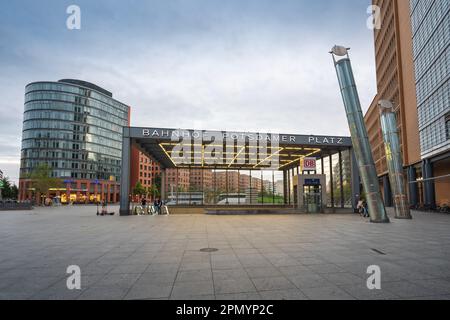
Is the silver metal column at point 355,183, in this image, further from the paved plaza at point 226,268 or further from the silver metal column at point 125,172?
the silver metal column at point 125,172

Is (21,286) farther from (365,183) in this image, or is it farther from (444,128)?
(444,128)

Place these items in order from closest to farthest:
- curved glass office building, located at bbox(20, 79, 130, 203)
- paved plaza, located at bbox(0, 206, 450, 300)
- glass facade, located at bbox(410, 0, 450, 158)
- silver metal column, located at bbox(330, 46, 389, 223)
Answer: paved plaza, located at bbox(0, 206, 450, 300) → silver metal column, located at bbox(330, 46, 389, 223) → glass facade, located at bbox(410, 0, 450, 158) → curved glass office building, located at bbox(20, 79, 130, 203)

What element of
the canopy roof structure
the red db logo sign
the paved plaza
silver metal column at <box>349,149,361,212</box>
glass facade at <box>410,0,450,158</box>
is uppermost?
glass facade at <box>410,0,450,158</box>

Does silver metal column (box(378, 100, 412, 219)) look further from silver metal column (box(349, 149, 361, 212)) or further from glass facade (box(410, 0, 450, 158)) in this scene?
glass facade (box(410, 0, 450, 158))

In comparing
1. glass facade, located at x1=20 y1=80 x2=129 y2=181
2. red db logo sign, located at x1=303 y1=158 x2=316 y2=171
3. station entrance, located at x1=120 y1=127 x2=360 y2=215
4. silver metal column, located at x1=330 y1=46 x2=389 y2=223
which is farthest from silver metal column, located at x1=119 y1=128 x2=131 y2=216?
glass facade, located at x1=20 y1=80 x2=129 y2=181

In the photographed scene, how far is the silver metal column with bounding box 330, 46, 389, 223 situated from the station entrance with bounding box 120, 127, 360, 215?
723 cm

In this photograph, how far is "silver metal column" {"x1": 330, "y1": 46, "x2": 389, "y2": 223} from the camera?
761 inches

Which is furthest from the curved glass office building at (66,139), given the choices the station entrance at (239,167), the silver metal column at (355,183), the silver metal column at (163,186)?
the silver metal column at (355,183)

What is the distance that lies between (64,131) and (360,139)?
335ft

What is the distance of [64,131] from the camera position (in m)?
98.2

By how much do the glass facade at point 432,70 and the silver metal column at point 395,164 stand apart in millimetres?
14402

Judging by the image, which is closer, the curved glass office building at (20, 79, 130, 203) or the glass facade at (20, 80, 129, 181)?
the curved glass office building at (20, 79, 130, 203)
